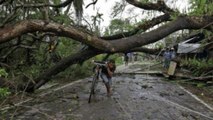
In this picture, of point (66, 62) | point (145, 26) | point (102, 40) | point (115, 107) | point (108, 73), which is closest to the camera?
point (102, 40)

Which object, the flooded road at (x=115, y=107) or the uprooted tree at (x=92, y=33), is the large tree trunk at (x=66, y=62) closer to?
the uprooted tree at (x=92, y=33)

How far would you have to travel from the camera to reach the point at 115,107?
37.5 feet

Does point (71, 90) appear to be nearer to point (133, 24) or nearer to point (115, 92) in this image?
point (115, 92)

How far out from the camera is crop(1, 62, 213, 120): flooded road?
10.1 m

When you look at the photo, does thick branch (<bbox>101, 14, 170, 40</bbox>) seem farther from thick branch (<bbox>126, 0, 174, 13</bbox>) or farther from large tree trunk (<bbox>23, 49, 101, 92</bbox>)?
large tree trunk (<bbox>23, 49, 101, 92</bbox>)

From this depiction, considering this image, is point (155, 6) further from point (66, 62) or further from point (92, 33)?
point (66, 62)

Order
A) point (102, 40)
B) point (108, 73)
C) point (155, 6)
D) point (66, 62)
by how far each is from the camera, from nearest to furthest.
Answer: point (102, 40), point (66, 62), point (155, 6), point (108, 73)

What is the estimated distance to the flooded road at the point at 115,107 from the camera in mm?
10055

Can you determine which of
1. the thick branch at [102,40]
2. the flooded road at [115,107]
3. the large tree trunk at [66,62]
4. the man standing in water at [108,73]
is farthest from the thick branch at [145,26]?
the flooded road at [115,107]

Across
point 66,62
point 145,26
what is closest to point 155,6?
point 145,26

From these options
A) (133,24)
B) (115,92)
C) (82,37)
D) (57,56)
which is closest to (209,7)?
(82,37)

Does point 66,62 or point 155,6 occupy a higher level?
point 155,6

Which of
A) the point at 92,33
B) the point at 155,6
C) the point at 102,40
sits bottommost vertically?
the point at 102,40

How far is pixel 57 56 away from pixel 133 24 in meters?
8.62
